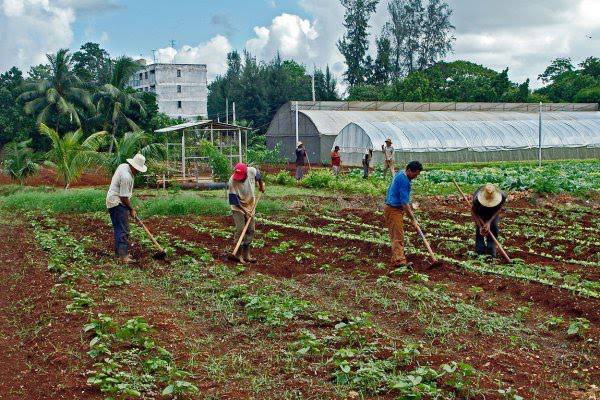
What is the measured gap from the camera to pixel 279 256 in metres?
12.5

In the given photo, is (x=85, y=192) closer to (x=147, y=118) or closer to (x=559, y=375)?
(x=559, y=375)

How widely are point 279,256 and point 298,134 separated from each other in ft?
96.5

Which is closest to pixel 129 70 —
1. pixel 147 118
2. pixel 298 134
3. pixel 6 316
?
pixel 147 118

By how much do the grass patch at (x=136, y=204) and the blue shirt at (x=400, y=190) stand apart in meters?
7.33

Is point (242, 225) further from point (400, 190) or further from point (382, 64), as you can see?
point (382, 64)

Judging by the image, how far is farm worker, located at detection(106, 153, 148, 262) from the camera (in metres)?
12.2

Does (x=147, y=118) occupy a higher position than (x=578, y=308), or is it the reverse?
(x=147, y=118)

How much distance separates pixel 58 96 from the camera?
126 feet

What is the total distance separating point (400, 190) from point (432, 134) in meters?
25.4

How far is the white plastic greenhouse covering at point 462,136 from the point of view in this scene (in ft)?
116

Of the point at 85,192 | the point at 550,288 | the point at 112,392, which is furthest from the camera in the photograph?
the point at 85,192

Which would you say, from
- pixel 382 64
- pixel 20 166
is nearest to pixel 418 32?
pixel 382 64

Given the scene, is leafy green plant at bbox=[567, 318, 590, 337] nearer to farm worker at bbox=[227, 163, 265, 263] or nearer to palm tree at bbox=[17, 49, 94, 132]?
farm worker at bbox=[227, 163, 265, 263]

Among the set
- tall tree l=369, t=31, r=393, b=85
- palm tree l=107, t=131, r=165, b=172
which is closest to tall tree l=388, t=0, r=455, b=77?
tall tree l=369, t=31, r=393, b=85
